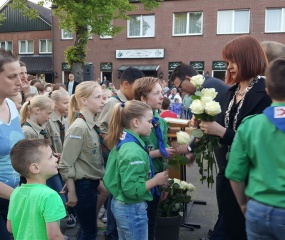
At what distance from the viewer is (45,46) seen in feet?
102

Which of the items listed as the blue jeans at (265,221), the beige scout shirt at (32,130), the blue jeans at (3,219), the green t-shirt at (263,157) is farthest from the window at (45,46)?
the blue jeans at (265,221)

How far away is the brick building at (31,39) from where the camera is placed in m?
30.3

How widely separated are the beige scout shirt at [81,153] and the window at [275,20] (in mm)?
22023

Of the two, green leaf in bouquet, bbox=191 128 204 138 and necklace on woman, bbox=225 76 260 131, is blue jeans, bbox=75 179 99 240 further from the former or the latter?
necklace on woman, bbox=225 76 260 131

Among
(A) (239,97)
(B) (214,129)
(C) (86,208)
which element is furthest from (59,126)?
(A) (239,97)

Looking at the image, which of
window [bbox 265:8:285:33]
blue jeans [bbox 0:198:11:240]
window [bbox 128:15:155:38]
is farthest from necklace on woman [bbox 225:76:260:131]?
window [bbox 128:15:155:38]

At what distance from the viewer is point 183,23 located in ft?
81.6

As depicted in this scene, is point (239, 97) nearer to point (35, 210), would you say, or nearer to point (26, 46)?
point (35, 210)

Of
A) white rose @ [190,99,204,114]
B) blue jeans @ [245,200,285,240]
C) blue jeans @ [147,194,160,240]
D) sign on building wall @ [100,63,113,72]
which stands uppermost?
sign on building wall @ [100,63,113,72]

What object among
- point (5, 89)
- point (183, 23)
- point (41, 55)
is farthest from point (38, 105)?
point (41, 55)

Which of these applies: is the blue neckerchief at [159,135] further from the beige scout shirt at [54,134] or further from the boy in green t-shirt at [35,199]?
the beige scout shirt at [54,134]

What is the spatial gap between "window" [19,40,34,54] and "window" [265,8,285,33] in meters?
20.6

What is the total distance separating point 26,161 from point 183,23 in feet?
78.7

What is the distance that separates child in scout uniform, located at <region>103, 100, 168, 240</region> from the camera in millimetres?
2791
